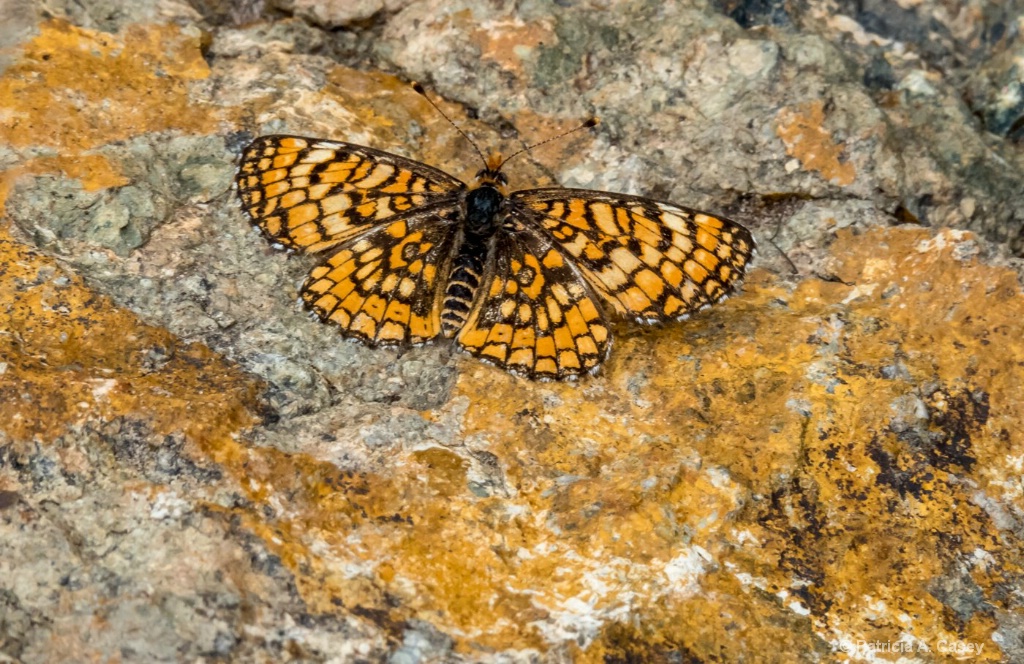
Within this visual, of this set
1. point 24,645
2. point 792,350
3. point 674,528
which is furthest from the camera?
point 792,350

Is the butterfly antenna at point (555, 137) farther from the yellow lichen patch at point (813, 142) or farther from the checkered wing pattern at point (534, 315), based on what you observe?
the yellow lichen patch at point (813, 142)

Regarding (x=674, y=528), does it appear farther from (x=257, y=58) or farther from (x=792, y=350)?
(x=257, y=58)

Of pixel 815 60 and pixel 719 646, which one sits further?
pixel 815 60

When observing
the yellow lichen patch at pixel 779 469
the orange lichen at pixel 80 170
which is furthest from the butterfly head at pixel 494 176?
the orange lichen at pixel 80 170

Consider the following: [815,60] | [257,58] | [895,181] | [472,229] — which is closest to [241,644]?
[472,229]

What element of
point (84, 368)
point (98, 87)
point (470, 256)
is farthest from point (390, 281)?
point (98, 87)

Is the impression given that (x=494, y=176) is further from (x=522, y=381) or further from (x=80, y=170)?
(x=80, y=170)

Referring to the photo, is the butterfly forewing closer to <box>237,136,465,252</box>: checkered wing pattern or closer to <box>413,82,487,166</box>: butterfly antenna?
<box>237,136,465,252</box>: checkered wing pattern
